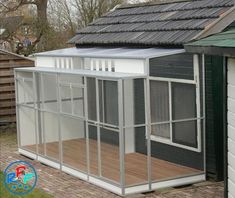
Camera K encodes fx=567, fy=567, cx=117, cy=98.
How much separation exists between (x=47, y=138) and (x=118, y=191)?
3199 millimetres

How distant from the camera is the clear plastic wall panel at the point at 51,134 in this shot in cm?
1217

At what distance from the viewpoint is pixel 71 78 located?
1132 centimetres

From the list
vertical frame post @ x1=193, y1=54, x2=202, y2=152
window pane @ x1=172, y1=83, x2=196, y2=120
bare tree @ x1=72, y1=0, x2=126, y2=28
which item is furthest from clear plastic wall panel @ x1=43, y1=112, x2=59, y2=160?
bare tree @ x1=72, y1=0, x2=126, y2=28

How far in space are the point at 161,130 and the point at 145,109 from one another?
3.05 ft

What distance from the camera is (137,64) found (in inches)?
391

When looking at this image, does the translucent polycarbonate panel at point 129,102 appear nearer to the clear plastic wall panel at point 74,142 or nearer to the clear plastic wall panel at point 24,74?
the clear plastic wall panel at point 74,142

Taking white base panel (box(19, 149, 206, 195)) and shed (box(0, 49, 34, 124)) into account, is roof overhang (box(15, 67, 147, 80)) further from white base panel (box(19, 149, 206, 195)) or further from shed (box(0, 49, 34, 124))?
shed (box(0, 49, 34, 124))

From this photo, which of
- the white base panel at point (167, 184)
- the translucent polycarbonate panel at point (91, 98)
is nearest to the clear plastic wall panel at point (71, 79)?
the translucent polycarbonate panel at point (91, 98)

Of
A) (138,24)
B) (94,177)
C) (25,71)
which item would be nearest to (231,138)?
(94,177)

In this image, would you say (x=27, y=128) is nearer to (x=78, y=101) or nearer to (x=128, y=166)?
(x=78, y=101)

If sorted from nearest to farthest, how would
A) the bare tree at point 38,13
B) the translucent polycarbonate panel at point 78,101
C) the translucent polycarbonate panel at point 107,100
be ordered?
the translucent polycarbonate panel at point 107,100 < the translucent polycarbonate panel at point 78,101 < the bare tree at point 38,13

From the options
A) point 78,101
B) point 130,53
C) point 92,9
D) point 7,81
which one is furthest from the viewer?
point 92,9

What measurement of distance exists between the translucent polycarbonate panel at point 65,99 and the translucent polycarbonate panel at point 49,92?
440 millimetres

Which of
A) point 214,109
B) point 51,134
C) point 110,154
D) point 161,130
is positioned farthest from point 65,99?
point 214,109
